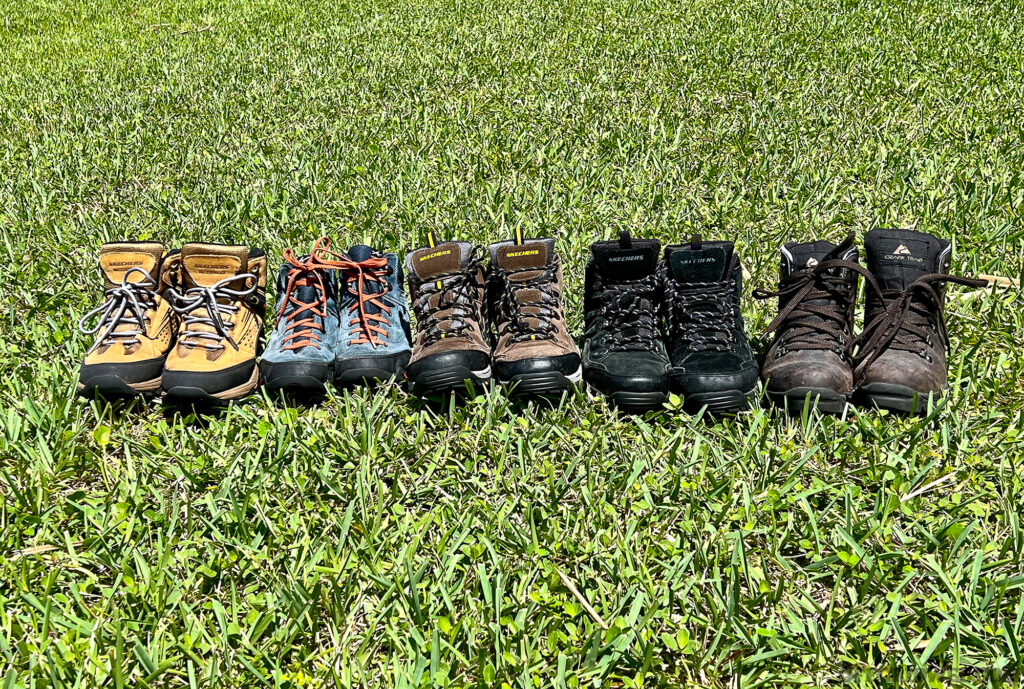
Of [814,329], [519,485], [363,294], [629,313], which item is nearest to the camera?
[519,485]

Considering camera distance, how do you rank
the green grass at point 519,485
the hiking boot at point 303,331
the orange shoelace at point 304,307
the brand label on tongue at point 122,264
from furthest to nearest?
the brand label on tongue at point 122,264
the orange shoelace at point 304,307
the hiking boot at point 303,331
the green grass at point 519,485

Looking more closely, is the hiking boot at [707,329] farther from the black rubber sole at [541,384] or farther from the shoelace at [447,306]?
the shoelace at [447,306]

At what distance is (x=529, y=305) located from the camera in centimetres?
294

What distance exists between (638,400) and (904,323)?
1.04 m

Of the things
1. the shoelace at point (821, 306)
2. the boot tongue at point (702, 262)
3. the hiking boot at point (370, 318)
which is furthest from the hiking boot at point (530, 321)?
the shoelace at point (821, 306)

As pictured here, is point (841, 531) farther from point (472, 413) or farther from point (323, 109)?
point (323, 109)

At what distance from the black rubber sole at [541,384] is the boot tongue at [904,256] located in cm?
133

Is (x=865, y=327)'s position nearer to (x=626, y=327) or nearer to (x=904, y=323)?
(x=904, y=323)

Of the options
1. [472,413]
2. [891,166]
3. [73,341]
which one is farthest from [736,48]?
[73,341]

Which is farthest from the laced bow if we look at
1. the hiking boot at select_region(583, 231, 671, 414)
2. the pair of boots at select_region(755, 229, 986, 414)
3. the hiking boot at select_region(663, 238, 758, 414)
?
the pair of boots at select_region(755, 229, 986, 414)

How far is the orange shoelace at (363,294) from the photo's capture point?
9.60 feet

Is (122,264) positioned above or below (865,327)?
above

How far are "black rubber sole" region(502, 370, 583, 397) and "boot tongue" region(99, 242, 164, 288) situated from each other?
1.57 m

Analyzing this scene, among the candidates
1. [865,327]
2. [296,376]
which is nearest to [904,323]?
[865,327]
